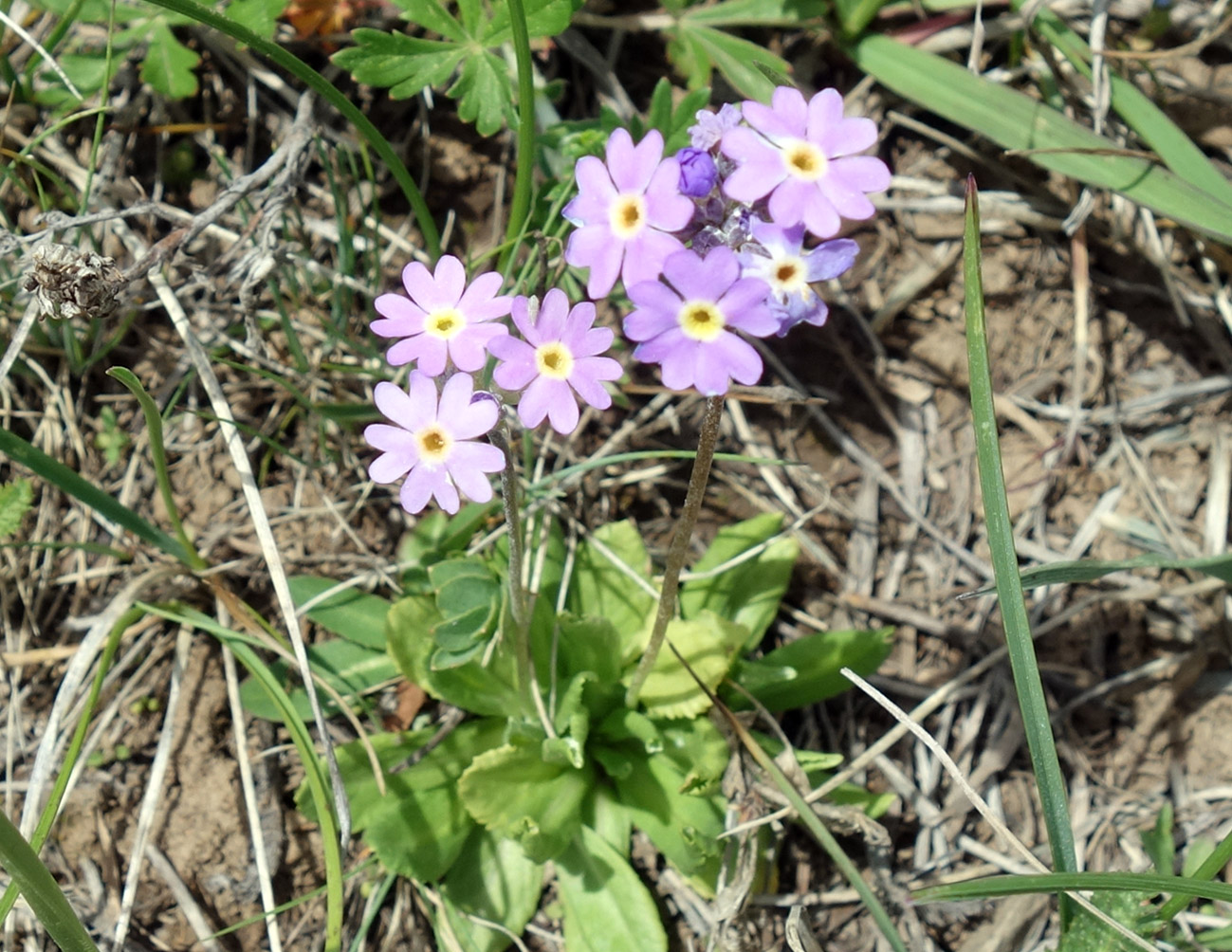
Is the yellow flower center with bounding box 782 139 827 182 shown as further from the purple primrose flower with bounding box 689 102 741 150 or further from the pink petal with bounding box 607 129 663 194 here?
the pink petal with bounding box 607 129 663 194

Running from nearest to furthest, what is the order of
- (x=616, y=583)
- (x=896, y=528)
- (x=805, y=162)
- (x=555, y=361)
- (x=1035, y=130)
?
(x=805, y=162) → (x=555, y=361) → (x=616, y=583) → (x=1035, y=130) → (x=896, y=528)

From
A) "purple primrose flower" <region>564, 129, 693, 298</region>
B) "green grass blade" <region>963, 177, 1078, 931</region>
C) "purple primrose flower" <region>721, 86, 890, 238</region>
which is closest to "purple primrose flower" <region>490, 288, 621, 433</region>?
"purple primrose flower" <region>564, 129, 693, 298</region>

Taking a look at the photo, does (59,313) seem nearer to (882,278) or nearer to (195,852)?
(195,852)

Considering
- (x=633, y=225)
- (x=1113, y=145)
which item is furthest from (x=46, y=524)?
(x=1113, y=145)

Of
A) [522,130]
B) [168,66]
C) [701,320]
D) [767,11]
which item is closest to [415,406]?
[701,320]

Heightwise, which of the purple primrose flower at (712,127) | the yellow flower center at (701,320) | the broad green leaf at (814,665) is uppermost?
the purple primrose flower at (712,127)

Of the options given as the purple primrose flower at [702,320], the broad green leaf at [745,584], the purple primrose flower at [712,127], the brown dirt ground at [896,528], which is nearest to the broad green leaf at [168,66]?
the brown dirt ground at [896,528]

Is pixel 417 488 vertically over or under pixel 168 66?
under

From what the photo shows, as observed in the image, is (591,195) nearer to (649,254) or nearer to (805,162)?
(649,254)

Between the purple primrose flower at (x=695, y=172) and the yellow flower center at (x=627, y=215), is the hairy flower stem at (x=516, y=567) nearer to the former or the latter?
the yellow flower center at (x=627, y=215)
